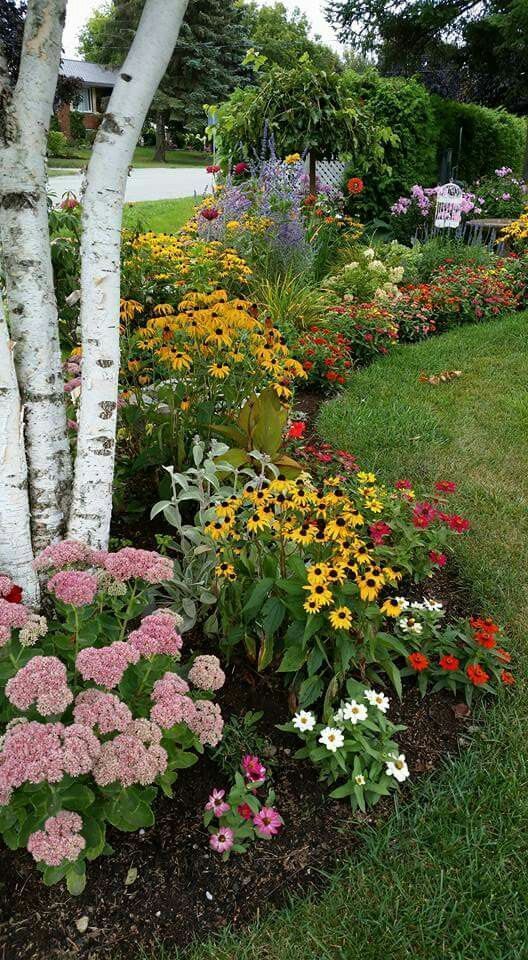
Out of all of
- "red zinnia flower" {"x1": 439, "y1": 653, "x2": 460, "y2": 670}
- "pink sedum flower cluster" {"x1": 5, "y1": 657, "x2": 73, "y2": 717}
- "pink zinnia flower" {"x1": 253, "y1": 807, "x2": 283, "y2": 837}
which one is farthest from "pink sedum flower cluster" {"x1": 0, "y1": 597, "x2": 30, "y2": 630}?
"red zinnia flower" {"x1": 439, "y1": 653, "x2": 460, "y2": 670}

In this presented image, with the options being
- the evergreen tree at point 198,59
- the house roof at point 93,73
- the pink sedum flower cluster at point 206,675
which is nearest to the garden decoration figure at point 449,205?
the pink sedum flower cluster at point 206,675

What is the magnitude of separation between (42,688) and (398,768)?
992 millimetres

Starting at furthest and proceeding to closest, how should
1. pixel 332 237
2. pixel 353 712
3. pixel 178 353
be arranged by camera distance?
pixel 332 237 → pixel 178 353 → pixel 353 712

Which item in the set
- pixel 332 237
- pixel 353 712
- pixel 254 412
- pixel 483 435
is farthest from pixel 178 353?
pixel 332 237

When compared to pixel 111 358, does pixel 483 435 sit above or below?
below

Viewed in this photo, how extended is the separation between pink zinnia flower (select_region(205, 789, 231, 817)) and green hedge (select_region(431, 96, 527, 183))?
456 inches

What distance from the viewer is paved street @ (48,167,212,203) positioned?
15203mm

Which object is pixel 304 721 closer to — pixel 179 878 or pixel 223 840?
pixel 223 840

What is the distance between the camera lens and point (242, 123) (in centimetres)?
724

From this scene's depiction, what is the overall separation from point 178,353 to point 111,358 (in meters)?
0.59

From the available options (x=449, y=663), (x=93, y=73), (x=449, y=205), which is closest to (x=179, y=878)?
Result: (x=449, y=663)

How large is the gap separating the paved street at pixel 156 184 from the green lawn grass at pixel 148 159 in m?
1.06

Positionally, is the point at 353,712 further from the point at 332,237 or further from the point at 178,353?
the point at 332,237

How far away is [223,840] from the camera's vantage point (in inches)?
63.1
